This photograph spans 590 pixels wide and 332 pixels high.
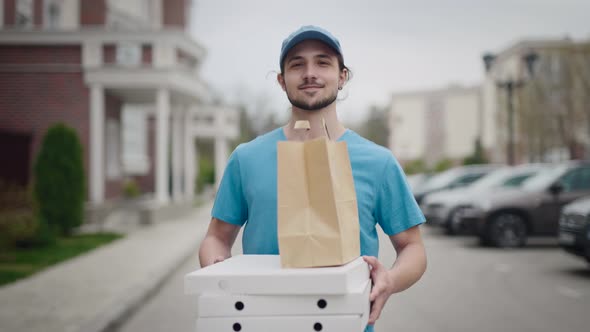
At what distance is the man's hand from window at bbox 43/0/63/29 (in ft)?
68.3

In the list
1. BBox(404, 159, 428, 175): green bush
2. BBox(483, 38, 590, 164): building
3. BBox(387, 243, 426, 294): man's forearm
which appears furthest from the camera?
BBox(404, 159, 428, 175): green bush

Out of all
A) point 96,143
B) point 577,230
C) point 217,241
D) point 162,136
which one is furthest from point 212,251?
point 162,136

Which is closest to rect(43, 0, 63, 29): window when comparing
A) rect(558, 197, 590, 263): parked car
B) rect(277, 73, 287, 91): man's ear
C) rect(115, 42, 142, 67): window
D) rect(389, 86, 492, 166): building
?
rect(115, 42, 142, 67): window

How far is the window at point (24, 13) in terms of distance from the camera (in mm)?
18359

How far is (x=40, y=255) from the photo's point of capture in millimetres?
11617

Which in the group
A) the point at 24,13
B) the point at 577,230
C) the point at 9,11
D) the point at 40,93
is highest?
the point at 24,13

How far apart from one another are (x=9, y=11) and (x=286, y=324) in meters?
18.5

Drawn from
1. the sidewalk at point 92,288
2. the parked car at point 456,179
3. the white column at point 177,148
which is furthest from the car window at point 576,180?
the white column at point 177,148

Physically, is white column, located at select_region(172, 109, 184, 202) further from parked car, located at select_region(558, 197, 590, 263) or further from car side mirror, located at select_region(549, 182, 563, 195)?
parked car, located at select_region(558, 197, 590, 263)

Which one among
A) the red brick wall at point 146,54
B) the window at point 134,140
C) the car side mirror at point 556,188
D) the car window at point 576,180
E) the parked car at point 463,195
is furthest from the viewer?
the window at point 134,140

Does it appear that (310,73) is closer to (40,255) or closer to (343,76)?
(343,76)

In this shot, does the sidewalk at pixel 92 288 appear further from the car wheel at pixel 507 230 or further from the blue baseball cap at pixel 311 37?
the car wheel at pixel 507 230

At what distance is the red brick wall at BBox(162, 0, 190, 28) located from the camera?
92.4 ft

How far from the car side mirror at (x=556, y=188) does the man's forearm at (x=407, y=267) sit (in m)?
11.9
